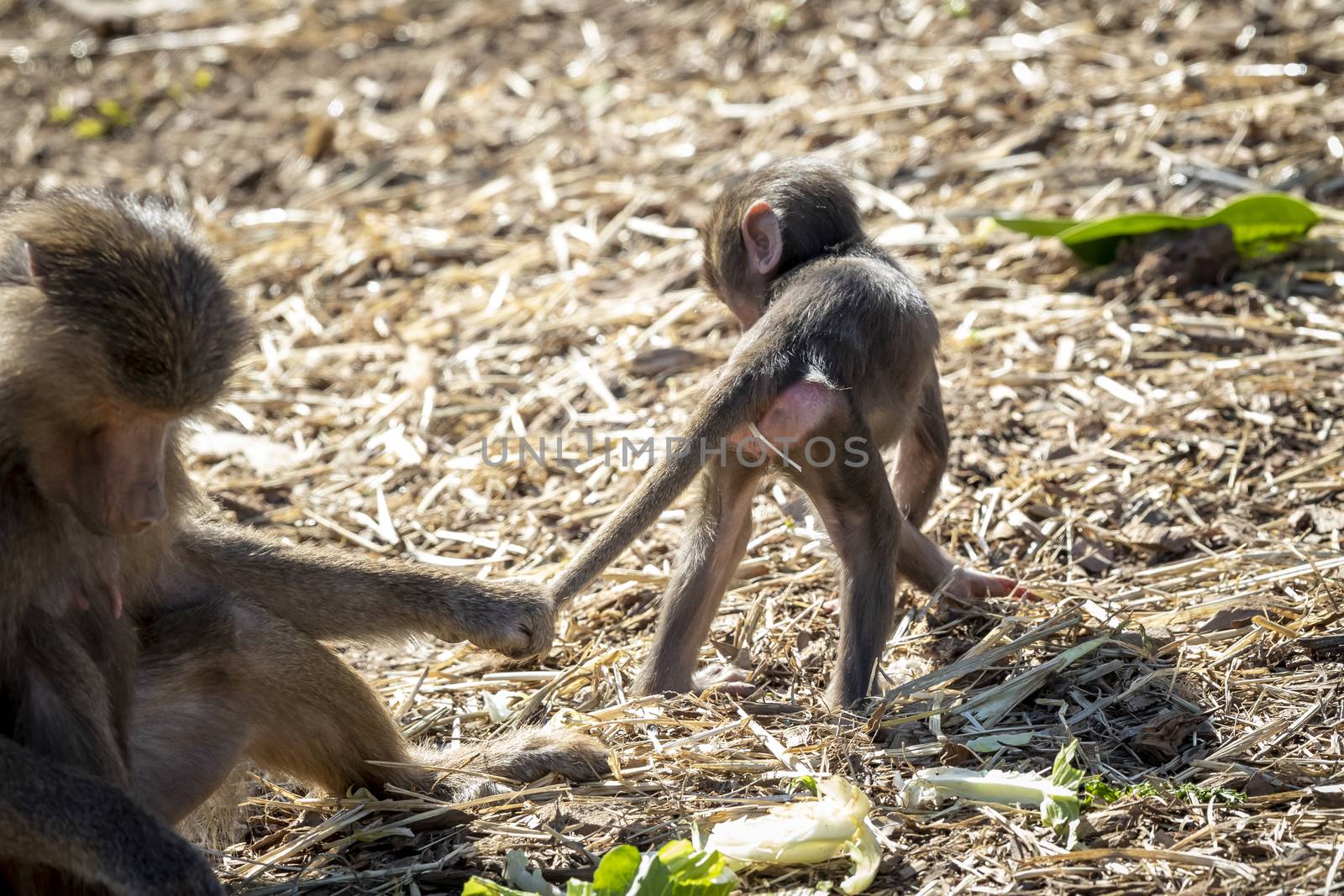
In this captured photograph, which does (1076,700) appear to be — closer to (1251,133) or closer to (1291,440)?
(1291,440)

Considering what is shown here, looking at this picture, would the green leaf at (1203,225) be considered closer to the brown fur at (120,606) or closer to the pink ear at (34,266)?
the brown fur at (120,606)

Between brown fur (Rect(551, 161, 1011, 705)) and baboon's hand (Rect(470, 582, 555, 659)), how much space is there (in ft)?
0.52

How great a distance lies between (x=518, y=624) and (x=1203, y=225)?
11.3 ft

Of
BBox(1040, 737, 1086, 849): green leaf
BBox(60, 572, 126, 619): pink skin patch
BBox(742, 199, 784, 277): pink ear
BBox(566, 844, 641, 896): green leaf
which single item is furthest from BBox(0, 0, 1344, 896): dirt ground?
BBox(742, 199, 784, 277): pink ear

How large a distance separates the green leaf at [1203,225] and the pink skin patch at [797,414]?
7.57ft

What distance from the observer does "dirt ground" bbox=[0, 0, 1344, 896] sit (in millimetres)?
3344

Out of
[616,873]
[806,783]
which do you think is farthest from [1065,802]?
[616,873]

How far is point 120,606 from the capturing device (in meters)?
3.11

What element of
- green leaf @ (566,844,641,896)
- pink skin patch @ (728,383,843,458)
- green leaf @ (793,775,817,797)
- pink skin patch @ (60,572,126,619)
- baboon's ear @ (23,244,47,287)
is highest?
baboon's ear @ (23,244,47,287)

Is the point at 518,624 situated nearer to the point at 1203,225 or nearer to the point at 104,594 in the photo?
the point at 104,594

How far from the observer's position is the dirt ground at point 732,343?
3.34 m

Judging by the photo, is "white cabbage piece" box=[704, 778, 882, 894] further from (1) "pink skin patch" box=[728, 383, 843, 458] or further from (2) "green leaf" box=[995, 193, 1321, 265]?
(2) "green leaf" box=[995, 193, 1321, 265]

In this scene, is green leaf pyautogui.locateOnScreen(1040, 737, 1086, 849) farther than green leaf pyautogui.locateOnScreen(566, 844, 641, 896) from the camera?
Yes

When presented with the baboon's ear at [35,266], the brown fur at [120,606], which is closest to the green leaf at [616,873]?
the brown fur at [120,606]
